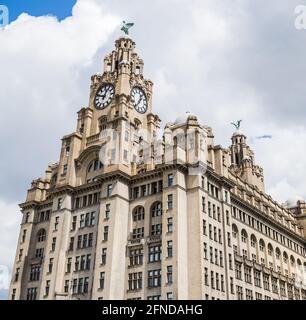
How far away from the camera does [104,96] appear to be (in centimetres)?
10088

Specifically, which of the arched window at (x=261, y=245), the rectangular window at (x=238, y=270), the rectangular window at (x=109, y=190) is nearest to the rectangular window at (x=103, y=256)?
the rectangular window at (x=109, y=190)

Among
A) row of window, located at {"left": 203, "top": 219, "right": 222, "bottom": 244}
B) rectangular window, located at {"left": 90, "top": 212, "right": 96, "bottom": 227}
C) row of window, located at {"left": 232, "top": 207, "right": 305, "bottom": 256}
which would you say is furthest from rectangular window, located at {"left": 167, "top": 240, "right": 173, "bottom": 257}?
row of window, located at {"left": 232, "top": 207, "right": 305, "bottom": 256}

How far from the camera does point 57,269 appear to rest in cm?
8300

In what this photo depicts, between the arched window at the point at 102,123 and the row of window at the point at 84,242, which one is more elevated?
the arched window at the point at 102,123

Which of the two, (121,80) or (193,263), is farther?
(121,80)

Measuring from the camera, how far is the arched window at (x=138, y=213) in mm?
81312

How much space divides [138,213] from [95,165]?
1620cm

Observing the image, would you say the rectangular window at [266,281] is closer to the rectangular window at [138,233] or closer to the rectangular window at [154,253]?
the rectangular window at [154,253]

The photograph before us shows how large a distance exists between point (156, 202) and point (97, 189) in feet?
44.1

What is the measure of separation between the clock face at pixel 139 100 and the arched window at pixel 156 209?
2778 centimetres
